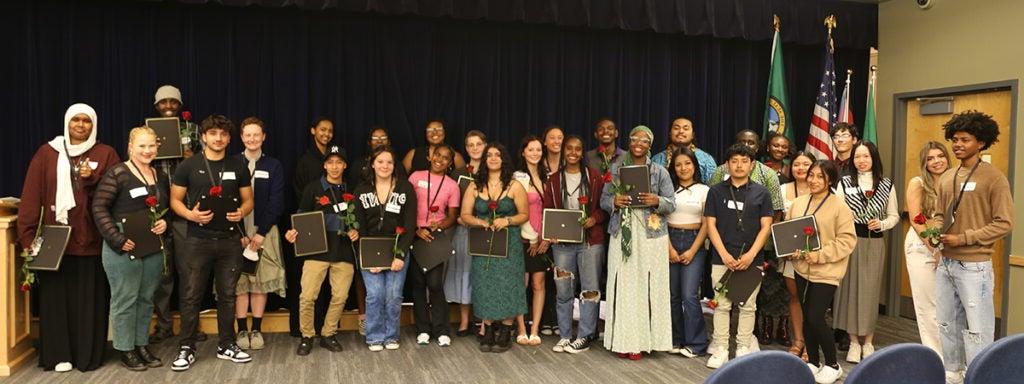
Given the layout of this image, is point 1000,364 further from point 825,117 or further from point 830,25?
point 830,25

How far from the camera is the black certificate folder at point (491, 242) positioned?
173 inches

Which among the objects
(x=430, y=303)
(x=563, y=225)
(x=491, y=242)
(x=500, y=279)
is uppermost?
(x=563, y=225)

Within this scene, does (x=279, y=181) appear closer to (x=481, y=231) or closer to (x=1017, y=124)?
(x=481, y=231)

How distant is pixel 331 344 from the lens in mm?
4492

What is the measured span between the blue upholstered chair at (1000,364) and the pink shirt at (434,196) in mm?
3160

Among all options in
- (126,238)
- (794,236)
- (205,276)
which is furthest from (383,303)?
(794,236)

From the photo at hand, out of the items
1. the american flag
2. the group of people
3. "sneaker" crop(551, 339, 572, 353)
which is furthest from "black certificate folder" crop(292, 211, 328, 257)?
the american flag

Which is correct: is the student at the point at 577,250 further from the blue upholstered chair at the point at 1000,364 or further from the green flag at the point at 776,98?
the blue upholstered chair at the point at 1000,364

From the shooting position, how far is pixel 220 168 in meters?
4.05

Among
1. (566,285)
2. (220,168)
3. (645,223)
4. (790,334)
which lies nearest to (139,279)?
(220,168)

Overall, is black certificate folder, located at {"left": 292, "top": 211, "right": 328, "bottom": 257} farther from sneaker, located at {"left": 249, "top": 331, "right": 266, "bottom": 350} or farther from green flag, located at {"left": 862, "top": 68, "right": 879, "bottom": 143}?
green flag, located at {"left": 862, "top": 68, "right": 879, "bottom": 143}

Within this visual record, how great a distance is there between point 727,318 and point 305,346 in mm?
2633

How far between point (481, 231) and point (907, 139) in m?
4.01

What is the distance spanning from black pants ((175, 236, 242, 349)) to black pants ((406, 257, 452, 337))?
3.65ft
